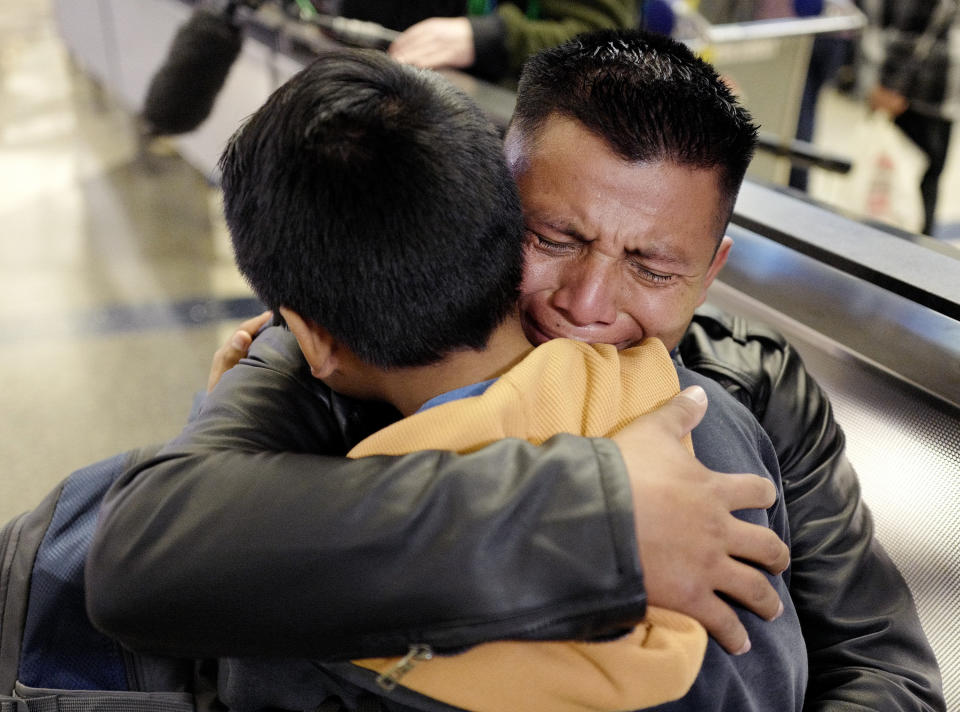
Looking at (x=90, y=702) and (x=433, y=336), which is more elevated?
(x=433, y=336)

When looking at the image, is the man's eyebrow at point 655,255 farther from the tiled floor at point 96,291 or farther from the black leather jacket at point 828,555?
the tiled floor at point 96,291

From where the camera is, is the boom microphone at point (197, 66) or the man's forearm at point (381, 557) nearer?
the man's forearm at point (381, 557)

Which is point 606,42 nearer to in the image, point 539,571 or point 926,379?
point 926,379

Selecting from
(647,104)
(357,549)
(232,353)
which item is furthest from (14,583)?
(647,104)

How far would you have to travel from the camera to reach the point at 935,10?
300 cm

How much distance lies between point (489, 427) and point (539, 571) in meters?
0.11

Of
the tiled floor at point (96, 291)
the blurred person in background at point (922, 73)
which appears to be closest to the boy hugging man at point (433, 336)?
the tiled floor at point (96, 291)

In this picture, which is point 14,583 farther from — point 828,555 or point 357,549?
point 828,555

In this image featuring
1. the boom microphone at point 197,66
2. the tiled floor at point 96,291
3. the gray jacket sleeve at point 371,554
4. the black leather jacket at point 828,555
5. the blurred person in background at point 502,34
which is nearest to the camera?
the gray jacket sleeve at point 371,554

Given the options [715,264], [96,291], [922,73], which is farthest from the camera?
[922,73]

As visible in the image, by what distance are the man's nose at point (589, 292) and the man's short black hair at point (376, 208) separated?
0.48 feet

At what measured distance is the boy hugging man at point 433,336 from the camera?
584mm

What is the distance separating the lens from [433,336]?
0.69 metres

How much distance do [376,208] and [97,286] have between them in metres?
2.52
